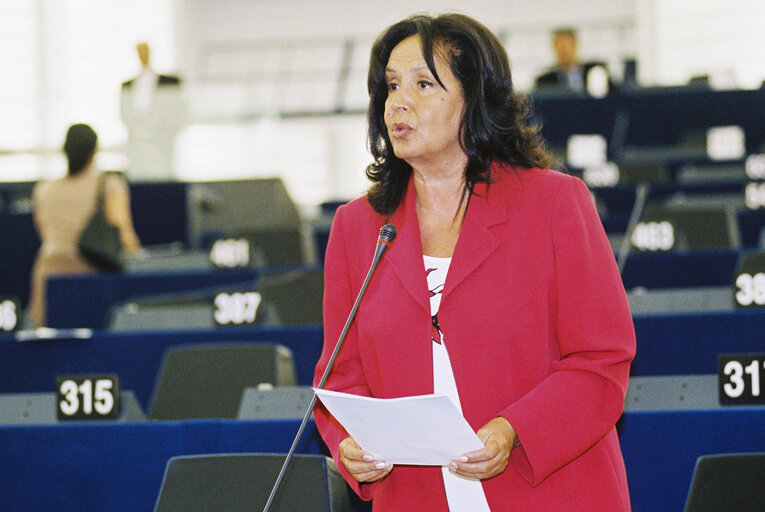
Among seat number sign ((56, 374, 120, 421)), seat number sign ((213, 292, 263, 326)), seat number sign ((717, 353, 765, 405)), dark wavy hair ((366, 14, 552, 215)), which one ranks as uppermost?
dark wavy hair ((366, 14, 552, 215))

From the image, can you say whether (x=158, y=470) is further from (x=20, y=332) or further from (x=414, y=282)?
(x=20, y=332)

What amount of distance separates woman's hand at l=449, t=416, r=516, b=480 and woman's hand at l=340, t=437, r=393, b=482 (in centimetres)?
12

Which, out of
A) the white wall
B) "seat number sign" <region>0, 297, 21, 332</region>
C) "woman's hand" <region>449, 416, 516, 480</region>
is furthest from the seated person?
the white wall

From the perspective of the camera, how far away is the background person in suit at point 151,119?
784 centimetres

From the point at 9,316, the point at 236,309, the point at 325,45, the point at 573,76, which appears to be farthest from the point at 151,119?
the point at 325,45

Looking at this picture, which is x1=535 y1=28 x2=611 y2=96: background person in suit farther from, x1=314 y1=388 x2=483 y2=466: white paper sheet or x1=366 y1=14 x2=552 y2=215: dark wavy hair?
x1=314 y1=388 x2=483 y2=466: white paper sheet

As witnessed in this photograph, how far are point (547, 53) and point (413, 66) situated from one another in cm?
1305

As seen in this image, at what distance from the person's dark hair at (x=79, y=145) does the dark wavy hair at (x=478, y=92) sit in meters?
3.67

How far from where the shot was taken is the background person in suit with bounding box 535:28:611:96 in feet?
28.8

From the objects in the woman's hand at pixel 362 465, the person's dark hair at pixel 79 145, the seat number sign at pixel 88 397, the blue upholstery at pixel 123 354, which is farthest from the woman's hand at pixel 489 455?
the person's dark hair at pixel 79 145

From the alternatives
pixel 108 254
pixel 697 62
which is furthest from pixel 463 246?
pixel 697 62

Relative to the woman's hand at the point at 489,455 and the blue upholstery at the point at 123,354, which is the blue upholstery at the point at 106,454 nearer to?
the woman's hand at the point at 489,455

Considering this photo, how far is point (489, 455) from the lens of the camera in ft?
5.47

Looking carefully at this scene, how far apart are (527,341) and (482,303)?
91 millimetres
